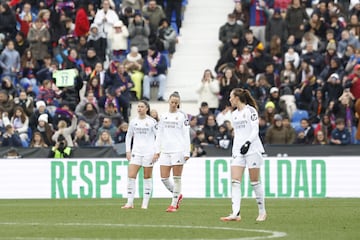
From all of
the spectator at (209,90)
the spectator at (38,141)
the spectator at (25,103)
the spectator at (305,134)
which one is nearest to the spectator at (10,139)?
the spectator at (38,141)

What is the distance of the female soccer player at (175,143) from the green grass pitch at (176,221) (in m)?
0.63

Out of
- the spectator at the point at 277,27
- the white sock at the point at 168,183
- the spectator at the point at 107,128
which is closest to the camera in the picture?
the white sock at the point at 168,183

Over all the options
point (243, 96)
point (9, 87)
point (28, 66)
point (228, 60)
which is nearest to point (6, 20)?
point (28, 66)

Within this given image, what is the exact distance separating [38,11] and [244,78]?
8161 mm

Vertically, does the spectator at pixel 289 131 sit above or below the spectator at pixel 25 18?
below

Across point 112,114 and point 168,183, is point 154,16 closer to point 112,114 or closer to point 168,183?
point 112,114

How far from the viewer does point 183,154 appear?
2266 cm

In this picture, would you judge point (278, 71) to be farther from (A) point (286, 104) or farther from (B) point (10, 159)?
(B) point (10, 159)

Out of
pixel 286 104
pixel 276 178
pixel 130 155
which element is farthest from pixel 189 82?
pixel 130 155

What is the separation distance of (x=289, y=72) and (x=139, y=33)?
17.1 feet

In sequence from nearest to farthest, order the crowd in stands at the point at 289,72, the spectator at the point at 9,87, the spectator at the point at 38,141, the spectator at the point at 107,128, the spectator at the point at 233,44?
the crowd in stands at the point at 289,72 → the spectator at the point at 38,141 → the spectator at the point at 107,128 → the spectator at the point at 9,87 → the spectator at the point at 233,44

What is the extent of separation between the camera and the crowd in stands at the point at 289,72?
32469 mm

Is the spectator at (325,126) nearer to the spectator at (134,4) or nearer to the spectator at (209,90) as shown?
the spectator at (209,90)

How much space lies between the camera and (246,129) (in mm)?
19516
